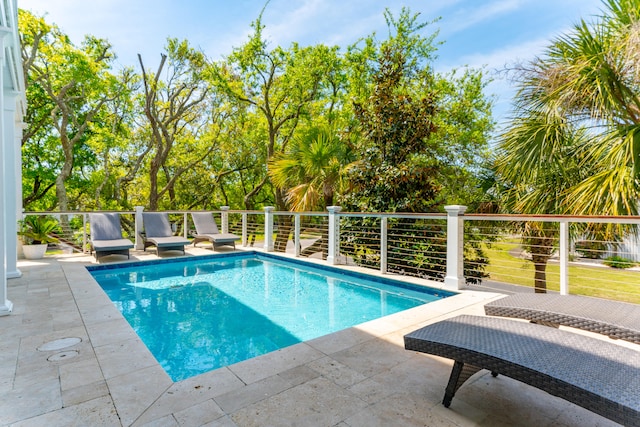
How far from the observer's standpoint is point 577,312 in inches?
101

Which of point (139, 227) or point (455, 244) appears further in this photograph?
point (139, 227)

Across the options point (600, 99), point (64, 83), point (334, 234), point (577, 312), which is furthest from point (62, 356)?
point (64, 83)

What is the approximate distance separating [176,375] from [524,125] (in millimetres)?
6083

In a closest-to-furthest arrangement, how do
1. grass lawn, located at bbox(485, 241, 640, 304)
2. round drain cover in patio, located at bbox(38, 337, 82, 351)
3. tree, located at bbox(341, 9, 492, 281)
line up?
1. round drain cover in patio, located at bbox(38, 337, 82, 351)
2. grass lawn, located at bbox(485, 241, 640, 304)
3. tree, located at bbox(341, 9, 492, 281)

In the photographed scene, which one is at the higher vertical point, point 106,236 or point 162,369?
point 106,236

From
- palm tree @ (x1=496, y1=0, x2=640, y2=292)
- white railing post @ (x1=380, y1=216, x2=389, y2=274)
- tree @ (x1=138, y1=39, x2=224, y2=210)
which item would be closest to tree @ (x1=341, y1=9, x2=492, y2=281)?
white railing post @ (x1=380, y1=216, x2=389, y2=274)

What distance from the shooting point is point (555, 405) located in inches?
83.7

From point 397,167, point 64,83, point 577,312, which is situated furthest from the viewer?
point 64,83

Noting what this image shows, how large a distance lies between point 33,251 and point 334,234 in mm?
6312

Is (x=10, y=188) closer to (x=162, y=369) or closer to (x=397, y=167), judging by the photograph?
Result: (x=162, y=369)

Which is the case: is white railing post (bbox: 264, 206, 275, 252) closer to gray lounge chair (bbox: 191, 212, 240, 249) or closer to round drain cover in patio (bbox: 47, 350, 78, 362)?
gray lounge chair (bbox: 191, 212, 240, 249)

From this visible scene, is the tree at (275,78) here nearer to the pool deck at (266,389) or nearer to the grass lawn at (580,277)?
the grass lawn at (580,277)

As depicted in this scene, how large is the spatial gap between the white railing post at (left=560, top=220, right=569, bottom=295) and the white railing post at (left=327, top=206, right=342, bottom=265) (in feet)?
12.6

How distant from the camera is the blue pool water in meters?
3.60
